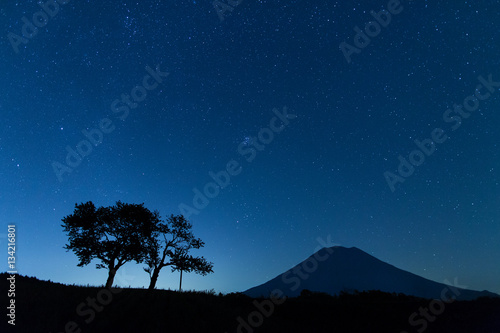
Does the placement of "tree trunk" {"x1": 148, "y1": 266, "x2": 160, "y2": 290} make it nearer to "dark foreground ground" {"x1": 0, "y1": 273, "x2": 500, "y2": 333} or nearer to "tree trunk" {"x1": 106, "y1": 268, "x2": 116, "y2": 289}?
"tree trunk" {"x1": 106, "y1": 268, "x2": 116, "y2": 289}

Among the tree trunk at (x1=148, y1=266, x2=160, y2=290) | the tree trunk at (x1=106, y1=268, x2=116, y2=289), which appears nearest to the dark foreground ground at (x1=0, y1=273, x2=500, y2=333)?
the tree trunk at (x1=106, y1=268, x2=116, y2=289)

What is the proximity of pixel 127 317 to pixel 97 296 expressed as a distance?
4642 millimetres

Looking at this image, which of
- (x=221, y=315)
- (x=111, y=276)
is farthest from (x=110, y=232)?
(x=221, y=315)

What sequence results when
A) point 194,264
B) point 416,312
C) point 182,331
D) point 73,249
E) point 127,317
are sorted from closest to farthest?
point 182,331 < point 127,317 < point 416,312 < point 73,249 < point 194,264

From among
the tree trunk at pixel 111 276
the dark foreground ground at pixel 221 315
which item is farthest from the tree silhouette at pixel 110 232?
the dark foreground ground at pixel 221 315

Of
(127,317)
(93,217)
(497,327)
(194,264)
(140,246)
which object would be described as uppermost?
(93,217)

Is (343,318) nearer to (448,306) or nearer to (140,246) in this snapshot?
(448,306)

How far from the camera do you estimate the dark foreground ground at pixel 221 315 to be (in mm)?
12359

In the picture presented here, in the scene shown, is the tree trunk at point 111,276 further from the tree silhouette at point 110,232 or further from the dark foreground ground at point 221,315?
the dark foreground ground at point 221,315

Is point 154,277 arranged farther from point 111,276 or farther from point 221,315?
point 221,315

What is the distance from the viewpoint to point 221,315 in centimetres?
1439

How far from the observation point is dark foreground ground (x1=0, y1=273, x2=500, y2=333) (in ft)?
40.5

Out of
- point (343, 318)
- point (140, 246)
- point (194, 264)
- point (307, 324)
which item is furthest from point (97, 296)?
point (194, 264)

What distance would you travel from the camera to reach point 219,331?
12.4 m
